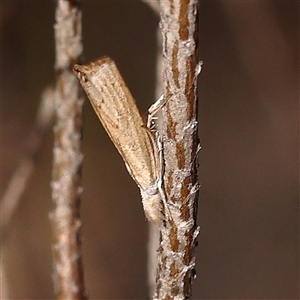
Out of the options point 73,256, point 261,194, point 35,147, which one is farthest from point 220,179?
point 73,256

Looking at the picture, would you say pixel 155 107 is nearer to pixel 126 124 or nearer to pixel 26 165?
pixel 126 124

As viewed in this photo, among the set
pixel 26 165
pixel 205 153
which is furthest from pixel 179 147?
pixel 205 153

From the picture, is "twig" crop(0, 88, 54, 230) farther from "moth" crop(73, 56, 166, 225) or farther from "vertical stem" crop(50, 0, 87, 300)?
"moth" crop(73, 56, 166, 225)

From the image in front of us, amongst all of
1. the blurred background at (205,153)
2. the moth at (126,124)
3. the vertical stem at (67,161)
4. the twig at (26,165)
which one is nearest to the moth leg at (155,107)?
the moth at (126,124)

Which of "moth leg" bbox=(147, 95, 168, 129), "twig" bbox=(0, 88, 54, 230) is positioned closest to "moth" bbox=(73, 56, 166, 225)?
"moth leg" bbox=(147, 95, 168, 129)

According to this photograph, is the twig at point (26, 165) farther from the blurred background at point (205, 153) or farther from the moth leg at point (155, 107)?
the moth leg at point (155, 107)

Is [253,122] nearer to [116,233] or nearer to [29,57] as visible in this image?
[116,233]
